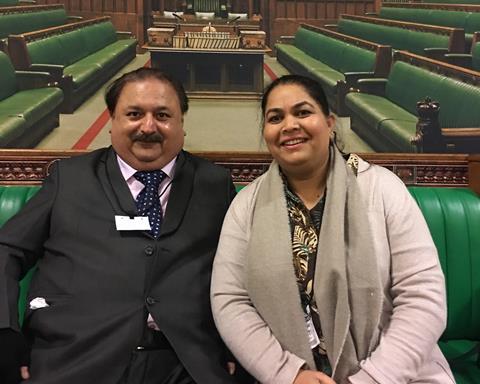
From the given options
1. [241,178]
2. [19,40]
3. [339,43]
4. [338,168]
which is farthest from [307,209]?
[19,40]

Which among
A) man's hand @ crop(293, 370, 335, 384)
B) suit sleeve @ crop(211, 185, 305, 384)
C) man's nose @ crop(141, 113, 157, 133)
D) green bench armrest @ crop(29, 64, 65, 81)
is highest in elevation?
green bench armrest @ crop(29, 64, 65, 81)

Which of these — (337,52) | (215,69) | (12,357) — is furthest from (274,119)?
(12,357)

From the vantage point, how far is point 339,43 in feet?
7.46

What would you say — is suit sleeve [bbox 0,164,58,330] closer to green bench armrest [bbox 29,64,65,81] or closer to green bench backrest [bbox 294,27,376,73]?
green bench armrest [bbox 29,64,65,81]

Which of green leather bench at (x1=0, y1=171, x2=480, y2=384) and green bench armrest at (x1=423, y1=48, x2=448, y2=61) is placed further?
green bench armrest at (x1=423, y1=48, x2=448, y2=61)

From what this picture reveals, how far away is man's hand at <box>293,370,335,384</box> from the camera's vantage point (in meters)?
1.38

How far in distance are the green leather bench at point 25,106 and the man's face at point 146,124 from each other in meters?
0.55

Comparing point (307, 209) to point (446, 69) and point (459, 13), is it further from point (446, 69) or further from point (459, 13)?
point (459, 13)

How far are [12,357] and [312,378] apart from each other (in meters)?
0.90

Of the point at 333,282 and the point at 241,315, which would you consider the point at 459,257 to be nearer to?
the point at 333,282

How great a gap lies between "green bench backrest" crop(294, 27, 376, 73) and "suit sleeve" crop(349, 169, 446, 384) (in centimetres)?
94

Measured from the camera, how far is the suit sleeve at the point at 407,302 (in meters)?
1.39

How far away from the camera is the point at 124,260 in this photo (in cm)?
161

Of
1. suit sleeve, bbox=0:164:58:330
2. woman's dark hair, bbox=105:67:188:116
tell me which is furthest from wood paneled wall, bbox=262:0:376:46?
suit sleeve, bbox=0:164:58:330
